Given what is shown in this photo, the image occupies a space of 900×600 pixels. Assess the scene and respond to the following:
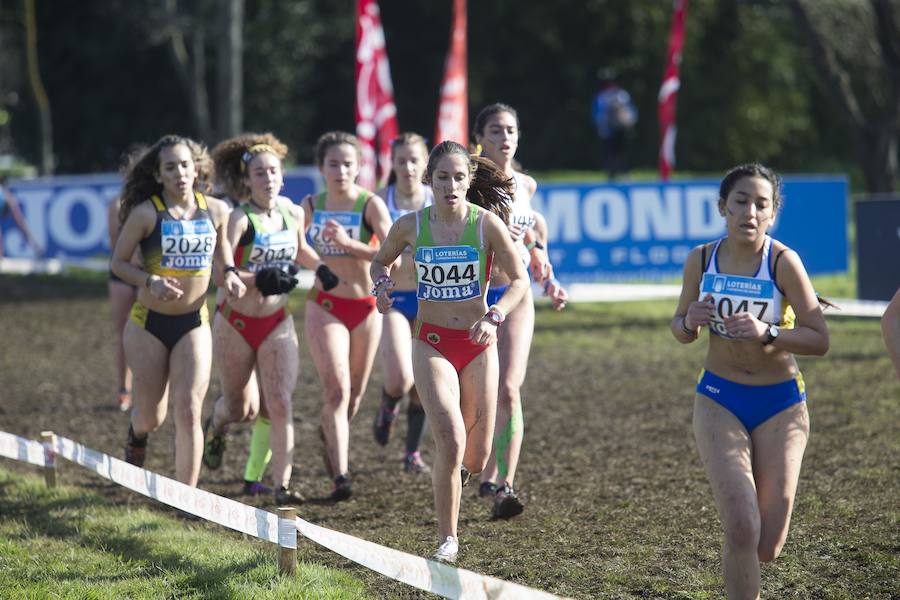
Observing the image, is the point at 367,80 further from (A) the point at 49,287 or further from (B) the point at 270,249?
(B) the point at 270,249

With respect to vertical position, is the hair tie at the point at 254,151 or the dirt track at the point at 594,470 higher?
the hair tie at the point at 254,151

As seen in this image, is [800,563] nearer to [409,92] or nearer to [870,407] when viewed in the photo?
[870,407]

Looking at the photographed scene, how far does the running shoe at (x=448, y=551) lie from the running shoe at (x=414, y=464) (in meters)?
2.64

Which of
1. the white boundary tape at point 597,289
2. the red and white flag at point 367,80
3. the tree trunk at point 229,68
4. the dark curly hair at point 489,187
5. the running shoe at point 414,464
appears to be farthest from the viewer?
the tree trunk at point 229,68

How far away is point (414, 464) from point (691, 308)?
3976 mm

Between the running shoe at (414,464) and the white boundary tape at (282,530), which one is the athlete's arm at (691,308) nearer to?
the white boundary tape at (282,530)

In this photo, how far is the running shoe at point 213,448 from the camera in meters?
8.55

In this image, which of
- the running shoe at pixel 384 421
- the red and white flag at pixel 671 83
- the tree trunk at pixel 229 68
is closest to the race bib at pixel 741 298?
the running shoe at pixel 384 421

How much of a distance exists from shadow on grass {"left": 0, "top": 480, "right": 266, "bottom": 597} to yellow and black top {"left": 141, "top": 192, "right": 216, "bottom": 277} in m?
1.54

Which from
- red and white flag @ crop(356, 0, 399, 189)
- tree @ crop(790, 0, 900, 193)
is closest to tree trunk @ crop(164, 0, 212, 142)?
red and white flag @ crop(356, 0, 399, 189)

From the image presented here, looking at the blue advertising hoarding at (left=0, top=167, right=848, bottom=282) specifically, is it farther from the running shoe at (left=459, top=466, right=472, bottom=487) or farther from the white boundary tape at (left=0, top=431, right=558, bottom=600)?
the running shoe at (left=459, top=466, right=472, bottom=487)

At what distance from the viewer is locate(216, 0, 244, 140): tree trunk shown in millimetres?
25031

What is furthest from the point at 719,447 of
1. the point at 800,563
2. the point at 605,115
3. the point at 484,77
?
the point at 484,77

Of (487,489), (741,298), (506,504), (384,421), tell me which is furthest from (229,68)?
(741,298)
